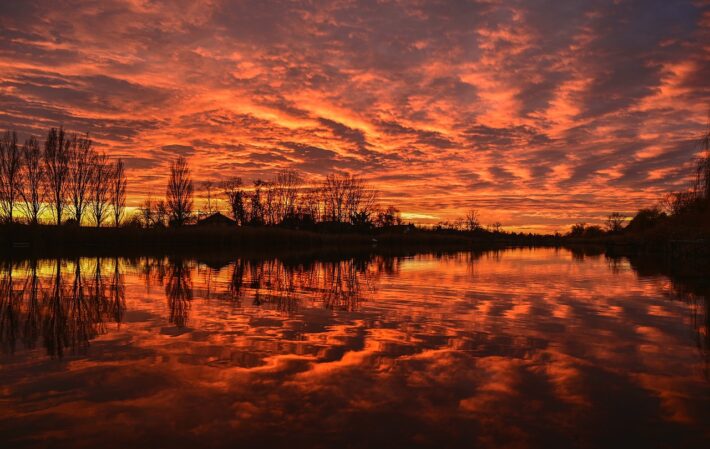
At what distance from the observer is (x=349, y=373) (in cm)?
487

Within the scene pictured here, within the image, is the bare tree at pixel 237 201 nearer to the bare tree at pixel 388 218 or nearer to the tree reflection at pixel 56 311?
the bare tree at pixel 388 218

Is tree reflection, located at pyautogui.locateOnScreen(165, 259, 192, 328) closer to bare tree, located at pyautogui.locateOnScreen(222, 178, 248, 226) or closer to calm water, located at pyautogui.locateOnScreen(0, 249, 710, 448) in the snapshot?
calm water, located at pyautogui.locateOnScreen(0, 249, 710, 448)

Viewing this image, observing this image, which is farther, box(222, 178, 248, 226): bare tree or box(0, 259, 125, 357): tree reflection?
box(222, 178, 248, 226): bare tree

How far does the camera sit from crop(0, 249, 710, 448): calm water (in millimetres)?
3488

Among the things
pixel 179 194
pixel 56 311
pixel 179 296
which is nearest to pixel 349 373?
pixel 56 311

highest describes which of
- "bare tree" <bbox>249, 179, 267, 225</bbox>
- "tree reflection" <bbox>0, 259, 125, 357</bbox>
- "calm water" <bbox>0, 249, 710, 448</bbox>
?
"bare tree" <bbox>249, 179, 267, 225</bbox>

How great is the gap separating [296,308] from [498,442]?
6.12 metres

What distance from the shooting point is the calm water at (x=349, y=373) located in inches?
137

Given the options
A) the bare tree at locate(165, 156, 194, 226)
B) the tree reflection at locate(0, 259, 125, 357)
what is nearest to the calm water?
the tree reflection at locate(0, 259, 125, 357)

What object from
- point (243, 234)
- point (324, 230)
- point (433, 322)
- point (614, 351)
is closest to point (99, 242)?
point (243, 234)

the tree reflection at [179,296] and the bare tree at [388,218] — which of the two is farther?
the bare tree at [388,218]

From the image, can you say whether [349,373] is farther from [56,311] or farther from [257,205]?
[257,205]

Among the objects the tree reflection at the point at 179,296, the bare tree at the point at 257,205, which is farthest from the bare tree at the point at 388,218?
the tree reflection at the point at 179,296

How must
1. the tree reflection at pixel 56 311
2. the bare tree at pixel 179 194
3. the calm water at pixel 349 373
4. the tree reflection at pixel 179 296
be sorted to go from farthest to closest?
the bare tree at pixel 179 194, the tree reflection at pixel 179 296, the tree reflection at pixel 56 311, the calm water at pixel 349 373
